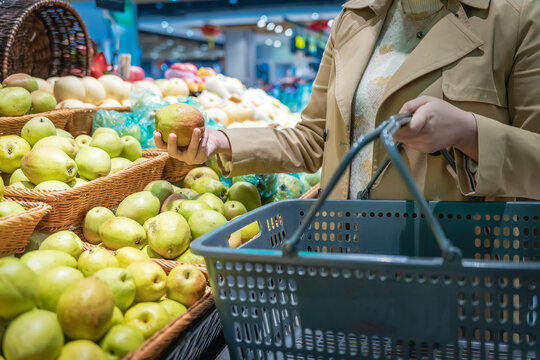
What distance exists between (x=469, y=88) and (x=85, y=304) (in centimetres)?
116

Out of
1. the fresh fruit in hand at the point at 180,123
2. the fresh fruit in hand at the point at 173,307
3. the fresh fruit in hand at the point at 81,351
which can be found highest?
the fresh fruit in hand at the point at 180,123

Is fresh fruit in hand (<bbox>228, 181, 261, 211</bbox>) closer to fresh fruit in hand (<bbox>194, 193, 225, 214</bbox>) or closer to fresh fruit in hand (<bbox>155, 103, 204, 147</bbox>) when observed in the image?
fresh fruit in hand (<bbox>194, 193, 225, 214</bbox>)

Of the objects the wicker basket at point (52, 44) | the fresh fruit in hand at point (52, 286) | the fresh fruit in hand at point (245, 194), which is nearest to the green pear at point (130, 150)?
the fresh fruit in hand at point (245, 194)

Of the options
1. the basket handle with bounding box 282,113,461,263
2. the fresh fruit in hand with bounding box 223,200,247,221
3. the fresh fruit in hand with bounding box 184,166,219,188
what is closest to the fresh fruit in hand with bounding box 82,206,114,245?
the fresh fruit in hand with bounding box 223,200,247,221

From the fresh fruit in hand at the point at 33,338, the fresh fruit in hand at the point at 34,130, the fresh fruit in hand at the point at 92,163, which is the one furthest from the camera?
the fresh fruit in hand at the point at 34,130

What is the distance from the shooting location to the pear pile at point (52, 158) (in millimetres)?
1874

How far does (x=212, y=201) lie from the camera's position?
2.02 m

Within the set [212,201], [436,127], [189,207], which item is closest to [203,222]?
[189,207]

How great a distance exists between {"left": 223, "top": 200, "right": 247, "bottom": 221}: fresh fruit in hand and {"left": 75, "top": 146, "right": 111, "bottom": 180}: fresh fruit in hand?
1.66ft

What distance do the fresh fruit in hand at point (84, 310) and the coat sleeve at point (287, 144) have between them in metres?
0.80

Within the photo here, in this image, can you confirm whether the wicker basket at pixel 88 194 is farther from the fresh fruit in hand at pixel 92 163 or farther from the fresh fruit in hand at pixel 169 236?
the fresh fruit in hand at pixel 169 236

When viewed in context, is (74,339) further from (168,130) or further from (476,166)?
(476,166)

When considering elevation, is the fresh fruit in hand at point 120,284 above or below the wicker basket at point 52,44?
below

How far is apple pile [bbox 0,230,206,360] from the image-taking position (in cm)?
99
